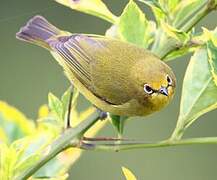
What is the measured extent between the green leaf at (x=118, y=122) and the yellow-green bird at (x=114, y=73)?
0.26 feet

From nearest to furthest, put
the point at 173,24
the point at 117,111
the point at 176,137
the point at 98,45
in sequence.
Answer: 1. the point at 176,137
2. the point at 173,24
3. the point at 117,111
4. the point at 98,45

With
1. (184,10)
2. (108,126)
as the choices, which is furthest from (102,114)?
(108,126)

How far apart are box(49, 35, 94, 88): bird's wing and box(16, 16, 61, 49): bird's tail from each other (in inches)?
4.9

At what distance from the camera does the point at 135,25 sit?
7.14ft

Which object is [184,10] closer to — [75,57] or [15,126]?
[75,57]

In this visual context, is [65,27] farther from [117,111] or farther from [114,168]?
[117,111]

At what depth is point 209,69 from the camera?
6.83 ft

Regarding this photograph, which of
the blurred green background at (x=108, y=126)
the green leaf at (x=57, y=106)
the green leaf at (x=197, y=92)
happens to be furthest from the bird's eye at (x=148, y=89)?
the blurred green background at (x=108, y=126)

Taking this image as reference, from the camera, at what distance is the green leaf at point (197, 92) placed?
2074mm

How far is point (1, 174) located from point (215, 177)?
3.14 m

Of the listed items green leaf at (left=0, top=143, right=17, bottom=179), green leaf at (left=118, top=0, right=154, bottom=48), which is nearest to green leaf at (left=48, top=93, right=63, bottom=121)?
green leaf at (left=0, top=143, right=17, bottom=179)

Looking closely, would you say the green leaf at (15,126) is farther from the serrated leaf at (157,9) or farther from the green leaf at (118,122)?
the serrated leaf at (157,9)

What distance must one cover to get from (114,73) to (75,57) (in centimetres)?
14

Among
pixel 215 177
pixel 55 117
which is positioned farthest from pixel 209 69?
pixel 215 177
